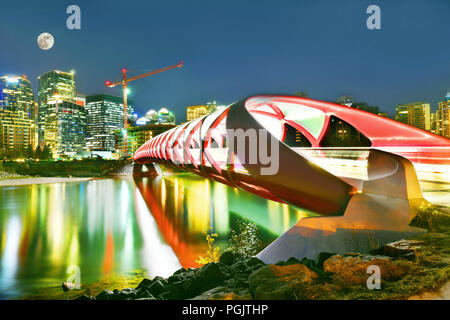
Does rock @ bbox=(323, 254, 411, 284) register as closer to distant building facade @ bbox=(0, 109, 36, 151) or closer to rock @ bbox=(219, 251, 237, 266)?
rock @ bbox=(219, 251, 237, 266)

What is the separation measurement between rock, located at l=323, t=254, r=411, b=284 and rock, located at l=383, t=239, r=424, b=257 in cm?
38

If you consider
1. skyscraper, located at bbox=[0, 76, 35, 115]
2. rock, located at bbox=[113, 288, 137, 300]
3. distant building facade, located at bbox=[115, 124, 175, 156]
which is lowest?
rock, located at bbox=[113, 288, 137, 300]

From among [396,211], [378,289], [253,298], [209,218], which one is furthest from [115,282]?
[209,218]

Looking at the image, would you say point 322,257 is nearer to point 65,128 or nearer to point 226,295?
point 226,295

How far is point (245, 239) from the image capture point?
35.2ft

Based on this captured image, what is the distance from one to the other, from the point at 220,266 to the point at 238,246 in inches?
154

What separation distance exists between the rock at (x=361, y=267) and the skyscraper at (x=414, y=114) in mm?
144783

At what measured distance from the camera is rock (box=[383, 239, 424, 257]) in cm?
471

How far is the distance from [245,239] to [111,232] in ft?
19.6

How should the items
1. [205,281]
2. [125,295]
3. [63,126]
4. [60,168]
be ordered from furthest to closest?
[63,126] → [60,168] → [125,295] → [205,281]

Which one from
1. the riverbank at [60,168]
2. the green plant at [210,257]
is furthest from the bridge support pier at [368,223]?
the riverbank at [60,168]

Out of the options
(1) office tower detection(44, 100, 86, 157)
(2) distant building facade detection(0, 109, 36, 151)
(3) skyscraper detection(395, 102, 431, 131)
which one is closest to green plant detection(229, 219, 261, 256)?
(3) skyscraper detection(395, 102, 431, 131)

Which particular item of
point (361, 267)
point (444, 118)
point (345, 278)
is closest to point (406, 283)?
point (361, 267)

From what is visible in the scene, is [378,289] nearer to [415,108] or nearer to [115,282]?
[115,282]
